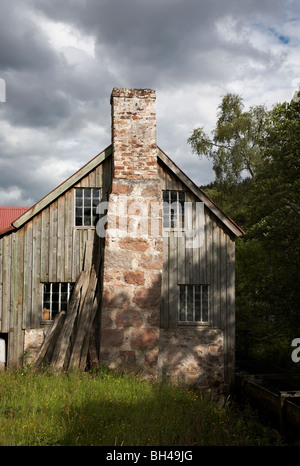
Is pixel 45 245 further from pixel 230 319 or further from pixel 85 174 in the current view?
pixel 230 319

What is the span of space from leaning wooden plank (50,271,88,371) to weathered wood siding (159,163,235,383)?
2.26 metres

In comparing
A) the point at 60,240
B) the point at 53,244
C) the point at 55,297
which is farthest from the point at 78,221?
the point at 55,297

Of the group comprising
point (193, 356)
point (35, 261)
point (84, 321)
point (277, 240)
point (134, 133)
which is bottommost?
point (193, 356)

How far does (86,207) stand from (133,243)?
6.47 ft

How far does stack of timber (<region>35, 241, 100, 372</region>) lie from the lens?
10.1 meters

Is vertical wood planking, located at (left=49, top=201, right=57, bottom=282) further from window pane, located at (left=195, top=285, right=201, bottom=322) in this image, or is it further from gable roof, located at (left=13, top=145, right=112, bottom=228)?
window pane, located at (left=195, top=285, right=201, bottom=322)

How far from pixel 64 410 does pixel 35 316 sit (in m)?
4.61

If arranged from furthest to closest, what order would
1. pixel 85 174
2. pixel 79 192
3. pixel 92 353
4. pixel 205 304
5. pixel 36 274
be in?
pixel 205 304
pixel 79 192
pixel 85 174
pixel 36 274
pixel 92 353

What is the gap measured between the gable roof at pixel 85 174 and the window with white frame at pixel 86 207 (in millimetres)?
381

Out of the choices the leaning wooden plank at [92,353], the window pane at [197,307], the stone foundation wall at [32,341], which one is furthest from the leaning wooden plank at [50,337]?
the window pane at [197,307]

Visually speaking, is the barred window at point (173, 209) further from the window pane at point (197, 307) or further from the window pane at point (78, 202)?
the window pane at point (78, 202)

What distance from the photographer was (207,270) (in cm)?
1187

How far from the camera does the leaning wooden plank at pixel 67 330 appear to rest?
999 cm
